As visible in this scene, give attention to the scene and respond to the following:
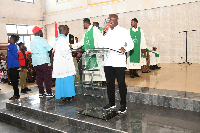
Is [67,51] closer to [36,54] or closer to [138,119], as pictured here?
[36,54]

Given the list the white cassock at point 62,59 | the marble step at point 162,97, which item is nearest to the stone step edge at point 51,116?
the marble step at point 162,97

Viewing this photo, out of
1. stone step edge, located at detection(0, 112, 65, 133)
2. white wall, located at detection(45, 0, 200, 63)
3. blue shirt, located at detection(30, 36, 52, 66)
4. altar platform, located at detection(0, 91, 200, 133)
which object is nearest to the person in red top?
blue shirt, located at detection(30, 36, 52, 66)

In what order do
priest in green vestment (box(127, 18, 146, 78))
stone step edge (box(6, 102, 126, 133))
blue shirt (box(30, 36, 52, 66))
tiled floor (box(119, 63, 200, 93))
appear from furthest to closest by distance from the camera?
priest in green vestment (box(127, 18, 146, 78))
blue shirt (box(30, 36, 52, 66))
tiled floor (box(119, 63, 200, 93))
stone step edge (box(6, 102, 126, 133))

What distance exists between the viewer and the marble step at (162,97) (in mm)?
3361

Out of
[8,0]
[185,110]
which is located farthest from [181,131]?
[8,0]

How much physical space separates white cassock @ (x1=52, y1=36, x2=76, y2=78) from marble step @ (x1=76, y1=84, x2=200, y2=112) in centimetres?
67

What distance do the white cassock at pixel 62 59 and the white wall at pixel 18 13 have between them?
36.4 ft

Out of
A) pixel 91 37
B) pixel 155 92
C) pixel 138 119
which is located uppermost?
pixel 91 37

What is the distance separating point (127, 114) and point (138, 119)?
0.93 feet

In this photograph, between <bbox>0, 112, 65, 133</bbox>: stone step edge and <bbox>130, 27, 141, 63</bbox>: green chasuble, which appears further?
<bbox>130, 27, 141, 63</bbox>: green chasuble

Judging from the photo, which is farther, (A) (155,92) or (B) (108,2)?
(B) (108,2)

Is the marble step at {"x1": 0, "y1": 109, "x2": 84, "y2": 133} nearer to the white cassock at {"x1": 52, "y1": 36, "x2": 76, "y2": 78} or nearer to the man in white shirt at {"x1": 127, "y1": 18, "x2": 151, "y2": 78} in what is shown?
the white cassock at {"x1": 52, "y1": 36, "x2": 76, "y2": 78}

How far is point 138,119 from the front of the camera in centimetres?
309

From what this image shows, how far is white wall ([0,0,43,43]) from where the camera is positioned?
44.8 feet
